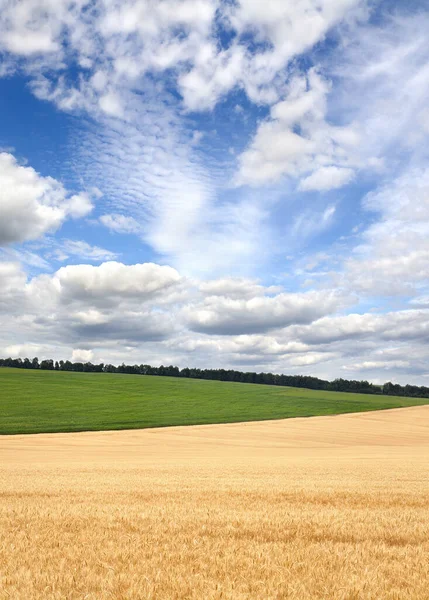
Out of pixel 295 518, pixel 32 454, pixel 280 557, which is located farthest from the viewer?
pixel 32 454

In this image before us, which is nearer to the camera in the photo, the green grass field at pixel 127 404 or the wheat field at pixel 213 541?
the wheat field at pixel 213 541

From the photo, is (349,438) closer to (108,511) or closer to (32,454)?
(32,454)

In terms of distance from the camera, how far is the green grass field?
69000 millimetres

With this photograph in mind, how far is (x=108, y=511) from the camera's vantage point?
10.7 m


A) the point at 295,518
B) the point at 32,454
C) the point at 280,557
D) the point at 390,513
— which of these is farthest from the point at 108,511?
the point at 32,454

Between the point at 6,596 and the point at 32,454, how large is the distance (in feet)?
119

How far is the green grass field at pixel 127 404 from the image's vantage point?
69000 mm

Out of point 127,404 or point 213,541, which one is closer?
point 213,541

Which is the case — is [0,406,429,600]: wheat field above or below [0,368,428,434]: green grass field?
above

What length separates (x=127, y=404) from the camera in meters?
88.6

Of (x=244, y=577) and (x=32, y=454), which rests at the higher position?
(x=244, y=577)

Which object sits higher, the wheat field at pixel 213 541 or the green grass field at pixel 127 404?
the wheat field at pixel 213 541

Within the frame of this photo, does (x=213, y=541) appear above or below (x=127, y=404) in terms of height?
above

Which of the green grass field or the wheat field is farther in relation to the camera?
the green grass field
